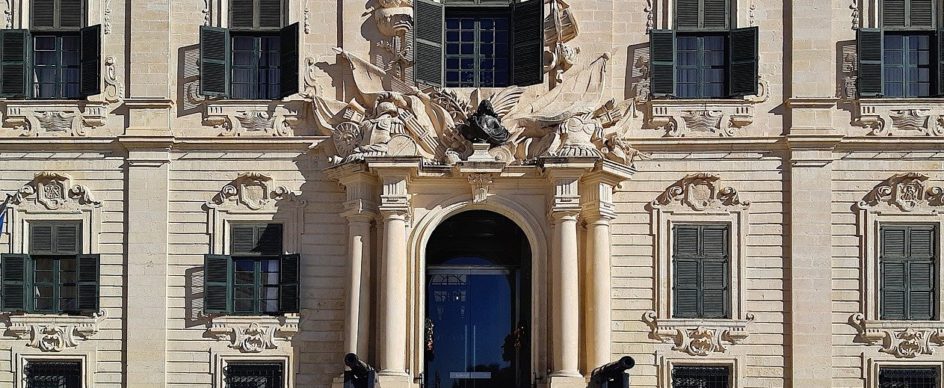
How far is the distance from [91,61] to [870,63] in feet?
42.6

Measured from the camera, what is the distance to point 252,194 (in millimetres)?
22016

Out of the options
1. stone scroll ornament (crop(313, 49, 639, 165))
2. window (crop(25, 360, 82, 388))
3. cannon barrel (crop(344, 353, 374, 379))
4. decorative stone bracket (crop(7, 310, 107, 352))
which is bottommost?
window (crop(25, 360, 82, 388))

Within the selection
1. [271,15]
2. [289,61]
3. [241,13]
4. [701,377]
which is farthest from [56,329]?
[701,377]

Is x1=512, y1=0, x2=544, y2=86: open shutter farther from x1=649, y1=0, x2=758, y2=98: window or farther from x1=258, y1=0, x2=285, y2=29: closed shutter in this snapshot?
x1=258, y1=0, x2=285, y2=29: closed shutter

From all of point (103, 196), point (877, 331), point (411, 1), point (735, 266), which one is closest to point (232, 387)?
point (103, 196)

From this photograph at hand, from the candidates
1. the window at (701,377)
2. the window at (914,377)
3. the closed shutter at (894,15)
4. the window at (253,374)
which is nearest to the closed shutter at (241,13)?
the window at (253,374)

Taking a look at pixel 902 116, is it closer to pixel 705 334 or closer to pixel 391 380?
pixel 705 334

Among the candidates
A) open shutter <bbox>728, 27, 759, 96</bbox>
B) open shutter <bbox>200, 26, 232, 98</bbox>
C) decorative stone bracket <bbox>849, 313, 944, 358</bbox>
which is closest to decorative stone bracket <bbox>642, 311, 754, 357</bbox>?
decorative stone bracket <bbox>849, 313, 944, 358</bbox>

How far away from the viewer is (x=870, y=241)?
21.4 m

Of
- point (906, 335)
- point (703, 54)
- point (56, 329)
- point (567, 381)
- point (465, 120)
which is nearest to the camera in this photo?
point (567, 381)

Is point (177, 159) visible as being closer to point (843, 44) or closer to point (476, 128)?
point (476, 128)

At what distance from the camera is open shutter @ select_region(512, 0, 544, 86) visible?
21859mm

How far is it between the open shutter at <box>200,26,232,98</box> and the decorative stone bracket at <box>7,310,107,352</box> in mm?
4182

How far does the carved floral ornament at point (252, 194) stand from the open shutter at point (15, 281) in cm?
325
